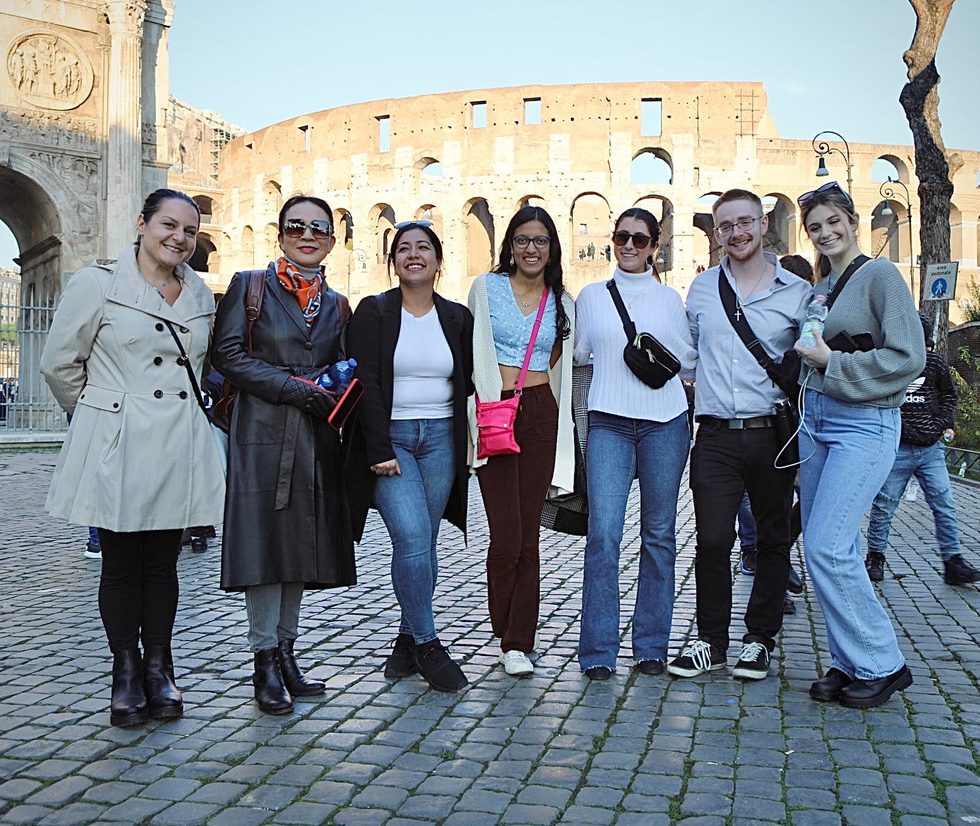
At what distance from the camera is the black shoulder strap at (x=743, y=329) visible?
4.01 m

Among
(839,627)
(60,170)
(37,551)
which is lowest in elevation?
(37,551)

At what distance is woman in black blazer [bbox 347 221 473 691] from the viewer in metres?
3.93

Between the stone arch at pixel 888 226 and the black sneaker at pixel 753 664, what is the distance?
37.3m

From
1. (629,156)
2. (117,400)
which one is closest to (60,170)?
(117,400)

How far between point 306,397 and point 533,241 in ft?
3.74

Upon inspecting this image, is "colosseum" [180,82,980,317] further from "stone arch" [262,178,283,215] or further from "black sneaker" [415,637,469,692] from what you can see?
"black sneaker" [415,637,469,692]

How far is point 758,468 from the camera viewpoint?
4.10 m

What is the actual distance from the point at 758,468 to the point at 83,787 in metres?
2.66

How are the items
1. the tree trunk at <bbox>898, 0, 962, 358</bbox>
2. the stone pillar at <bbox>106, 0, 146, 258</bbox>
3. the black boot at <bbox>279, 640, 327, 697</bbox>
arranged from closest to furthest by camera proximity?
the black boot at <bbox>279, 640, 327, 697</bbox>, the tree trunk at <bbox>898, 0, 962, 358</bbox>, the stone pillar at <bbox>106, 0, 146, 258</bbox>

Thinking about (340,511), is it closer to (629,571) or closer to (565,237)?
(629,571)

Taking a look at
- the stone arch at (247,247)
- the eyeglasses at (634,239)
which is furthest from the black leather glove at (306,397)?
the stone arch at (247,247)

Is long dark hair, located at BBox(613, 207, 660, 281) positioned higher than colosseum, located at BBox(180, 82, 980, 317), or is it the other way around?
colosseum, located at BBox(180, 82, 980, 317)

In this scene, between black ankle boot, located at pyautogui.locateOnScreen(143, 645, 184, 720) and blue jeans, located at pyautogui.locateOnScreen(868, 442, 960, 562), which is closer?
black ankle boot, located at pyautogui.locateOnScreen(143, 645, 184, 720)

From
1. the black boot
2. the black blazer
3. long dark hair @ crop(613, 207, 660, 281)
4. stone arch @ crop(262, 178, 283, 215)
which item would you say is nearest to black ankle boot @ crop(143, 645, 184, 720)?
the black boot
